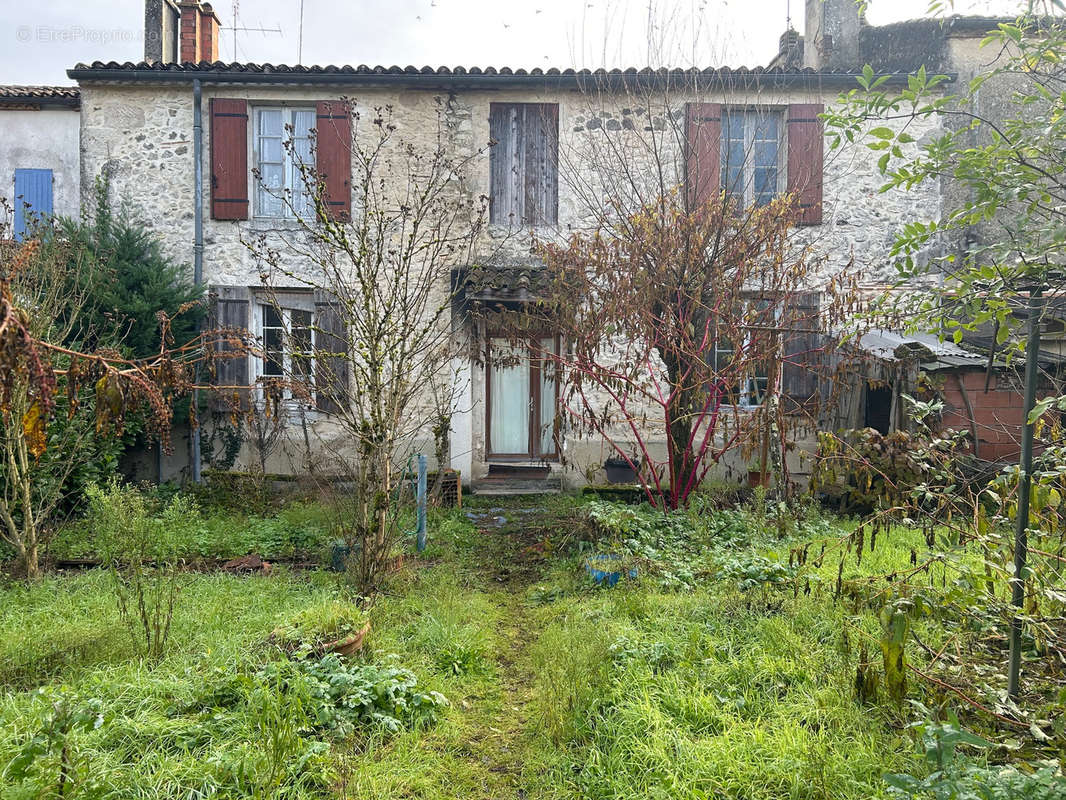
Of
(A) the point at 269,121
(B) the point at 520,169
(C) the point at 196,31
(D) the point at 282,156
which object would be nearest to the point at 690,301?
(B) the point at 520,169

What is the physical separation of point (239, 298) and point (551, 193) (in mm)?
4470

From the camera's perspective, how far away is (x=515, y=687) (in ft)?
13.1

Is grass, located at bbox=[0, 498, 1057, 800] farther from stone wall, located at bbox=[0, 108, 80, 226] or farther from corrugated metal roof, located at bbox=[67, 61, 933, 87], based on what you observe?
stone wall, located at bbox=[0, 108, 80, 226]

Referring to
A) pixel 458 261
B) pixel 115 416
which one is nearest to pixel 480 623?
pixel 115 416

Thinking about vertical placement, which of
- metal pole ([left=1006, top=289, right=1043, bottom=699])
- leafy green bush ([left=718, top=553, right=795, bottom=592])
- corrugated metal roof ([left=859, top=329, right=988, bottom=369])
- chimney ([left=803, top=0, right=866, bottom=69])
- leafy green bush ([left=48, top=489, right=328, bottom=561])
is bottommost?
leafy green bush ([left=48, top=489, right=328, bottom=561])

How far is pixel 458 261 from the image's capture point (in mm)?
9648

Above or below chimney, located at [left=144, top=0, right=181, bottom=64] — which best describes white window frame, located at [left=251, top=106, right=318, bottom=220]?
below

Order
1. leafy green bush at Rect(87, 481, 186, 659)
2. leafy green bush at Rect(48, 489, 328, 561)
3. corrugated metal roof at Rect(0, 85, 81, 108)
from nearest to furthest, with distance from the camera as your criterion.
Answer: leafy green bush at Rect(87, 481, 186, 659), leafy green bush at Rect(48, 489, 328, 561), corrugated metal roof at Rect(0, 85, 81, 108)

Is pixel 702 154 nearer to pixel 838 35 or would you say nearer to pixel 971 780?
pixel 838 35

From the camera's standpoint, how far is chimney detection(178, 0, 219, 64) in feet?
35.9

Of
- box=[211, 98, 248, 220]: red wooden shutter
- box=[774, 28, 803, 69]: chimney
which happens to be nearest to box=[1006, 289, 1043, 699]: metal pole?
box=[211, 98, 248, 220]: red wooden shutter

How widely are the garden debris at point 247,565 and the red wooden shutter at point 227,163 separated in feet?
Result: 18.1

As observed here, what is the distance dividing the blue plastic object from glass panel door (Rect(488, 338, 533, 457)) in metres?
5.30

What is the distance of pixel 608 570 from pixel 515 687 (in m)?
1.42
